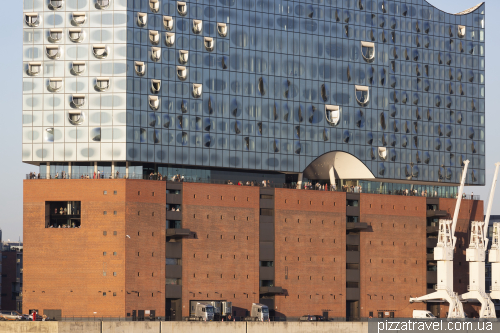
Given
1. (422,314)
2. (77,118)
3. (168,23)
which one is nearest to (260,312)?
(422,314)

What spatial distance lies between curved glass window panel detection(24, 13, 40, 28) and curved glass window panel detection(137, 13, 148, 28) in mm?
12312

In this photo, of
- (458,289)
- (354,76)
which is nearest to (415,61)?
(354,76)

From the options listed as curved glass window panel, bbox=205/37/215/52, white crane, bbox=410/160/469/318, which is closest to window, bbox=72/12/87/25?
curved glass window panel, bbox=205/37/215/52

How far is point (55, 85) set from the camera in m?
118

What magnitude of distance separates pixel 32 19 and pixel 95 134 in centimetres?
1652

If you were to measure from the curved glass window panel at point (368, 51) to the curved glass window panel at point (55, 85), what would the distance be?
140 ft

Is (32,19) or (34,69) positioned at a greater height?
(32,19)

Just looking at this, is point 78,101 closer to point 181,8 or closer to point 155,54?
point 155,54

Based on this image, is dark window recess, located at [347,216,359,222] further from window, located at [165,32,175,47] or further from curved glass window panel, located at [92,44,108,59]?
curved glass window panel, located at [92,44,108,59]

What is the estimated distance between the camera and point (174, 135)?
119m

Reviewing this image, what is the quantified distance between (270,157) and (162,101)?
16831 millimetres

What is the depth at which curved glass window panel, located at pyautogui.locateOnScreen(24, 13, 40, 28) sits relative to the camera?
118 m

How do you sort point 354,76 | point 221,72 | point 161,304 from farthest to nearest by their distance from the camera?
point 354,76 → point 221,72 → point 161,304

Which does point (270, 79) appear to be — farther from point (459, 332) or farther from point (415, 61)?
point (459, 332)
